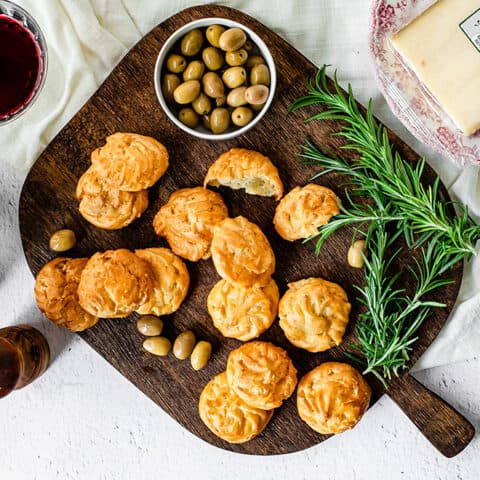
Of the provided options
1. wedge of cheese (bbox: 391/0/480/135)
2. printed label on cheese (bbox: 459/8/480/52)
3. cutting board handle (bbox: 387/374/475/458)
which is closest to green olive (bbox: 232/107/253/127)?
wedge of cheese (bbox: 391/0/480/135)

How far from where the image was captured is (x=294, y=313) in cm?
214

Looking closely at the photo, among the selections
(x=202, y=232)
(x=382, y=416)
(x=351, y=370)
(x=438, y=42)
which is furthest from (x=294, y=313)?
(x=438, y=42)

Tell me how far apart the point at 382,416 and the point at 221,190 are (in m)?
1.06

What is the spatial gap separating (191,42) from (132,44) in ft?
1.00

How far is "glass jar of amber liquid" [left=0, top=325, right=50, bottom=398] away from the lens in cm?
216

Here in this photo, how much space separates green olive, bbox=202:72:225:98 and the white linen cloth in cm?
31

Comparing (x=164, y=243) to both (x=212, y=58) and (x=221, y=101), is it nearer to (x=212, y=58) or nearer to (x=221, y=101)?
(x=221, y=101)

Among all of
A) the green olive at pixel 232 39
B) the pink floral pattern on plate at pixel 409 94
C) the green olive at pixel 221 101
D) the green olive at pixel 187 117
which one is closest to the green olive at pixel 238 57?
the green olive at pixel 232 39

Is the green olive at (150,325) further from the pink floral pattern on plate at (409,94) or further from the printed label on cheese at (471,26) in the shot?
the printed label on cheese at (471,26)

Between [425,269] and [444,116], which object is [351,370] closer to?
[425,269]

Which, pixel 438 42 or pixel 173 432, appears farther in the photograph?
pixel 173 432

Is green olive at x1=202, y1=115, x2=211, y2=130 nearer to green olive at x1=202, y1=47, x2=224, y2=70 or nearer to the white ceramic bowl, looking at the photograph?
the white ceramic bowl

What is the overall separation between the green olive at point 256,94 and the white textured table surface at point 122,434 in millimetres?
955

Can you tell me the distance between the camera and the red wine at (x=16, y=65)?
6.76 feet
